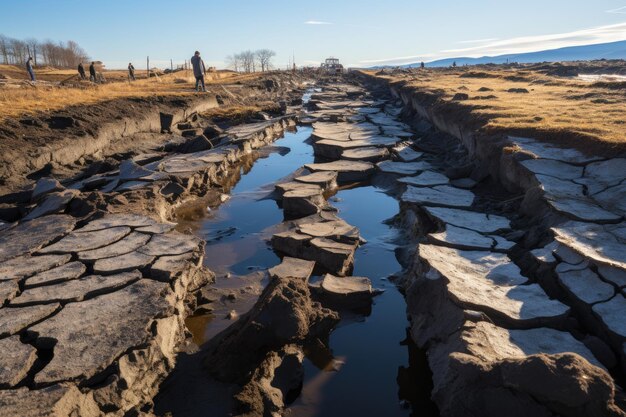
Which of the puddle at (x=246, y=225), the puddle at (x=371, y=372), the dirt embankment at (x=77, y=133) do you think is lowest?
the puddle at (x=371, y=372)

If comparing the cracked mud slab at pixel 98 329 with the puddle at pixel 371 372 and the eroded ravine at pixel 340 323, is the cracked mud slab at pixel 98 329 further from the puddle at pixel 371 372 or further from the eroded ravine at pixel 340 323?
the puddle at pixel 371 372

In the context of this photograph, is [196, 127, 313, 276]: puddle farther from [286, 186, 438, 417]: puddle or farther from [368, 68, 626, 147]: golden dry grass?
→ [368, 68, 626, 147]: golden dry grass

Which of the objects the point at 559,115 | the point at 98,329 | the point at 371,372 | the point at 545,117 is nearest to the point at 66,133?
the point at 98,329

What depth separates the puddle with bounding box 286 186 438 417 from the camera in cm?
304

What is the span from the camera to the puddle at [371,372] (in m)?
3.04

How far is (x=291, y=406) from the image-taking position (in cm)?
303

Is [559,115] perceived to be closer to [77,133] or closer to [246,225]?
[246,225]

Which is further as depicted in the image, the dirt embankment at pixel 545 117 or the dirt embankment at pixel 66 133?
the dirt embankment at pixel 66 133

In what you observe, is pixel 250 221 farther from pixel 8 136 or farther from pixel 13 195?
pixel 8 136

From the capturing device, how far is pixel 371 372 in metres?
3.40

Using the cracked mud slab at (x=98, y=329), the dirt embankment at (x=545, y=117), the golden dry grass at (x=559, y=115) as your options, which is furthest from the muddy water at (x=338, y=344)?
the golden dry grass at (x=559, y=115)

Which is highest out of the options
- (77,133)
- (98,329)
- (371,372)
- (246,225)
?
(77,133)

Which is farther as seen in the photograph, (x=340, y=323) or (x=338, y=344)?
(x=340, y=323)

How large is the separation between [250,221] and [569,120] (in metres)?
5.44
